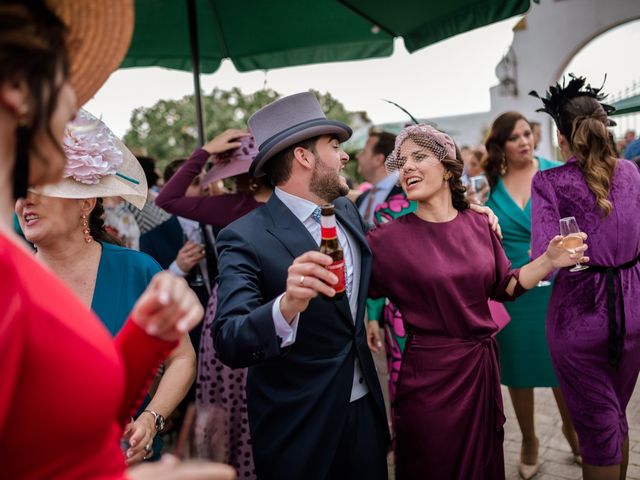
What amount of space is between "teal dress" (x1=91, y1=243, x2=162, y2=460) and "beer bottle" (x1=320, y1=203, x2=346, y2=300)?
0.86 m

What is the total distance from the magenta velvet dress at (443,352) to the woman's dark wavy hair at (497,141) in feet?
6.33

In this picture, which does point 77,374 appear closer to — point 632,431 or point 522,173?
point 522,173

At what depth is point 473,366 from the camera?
2613 millimetres

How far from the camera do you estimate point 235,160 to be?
3855 millimetres

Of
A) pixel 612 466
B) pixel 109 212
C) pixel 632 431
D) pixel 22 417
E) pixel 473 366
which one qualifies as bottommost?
pixel 632 431

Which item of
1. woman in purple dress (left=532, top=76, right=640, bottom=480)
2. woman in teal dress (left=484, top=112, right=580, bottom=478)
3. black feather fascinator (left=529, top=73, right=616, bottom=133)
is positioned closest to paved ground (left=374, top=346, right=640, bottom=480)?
woman in teal dress (left=484, top=112, right=580, bottom=478)

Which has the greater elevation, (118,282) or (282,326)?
(118,282)

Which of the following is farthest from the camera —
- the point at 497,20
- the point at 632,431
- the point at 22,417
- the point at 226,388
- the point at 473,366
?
the point at 632,431

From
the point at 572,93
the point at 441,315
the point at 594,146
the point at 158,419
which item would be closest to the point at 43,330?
the point at 158,419

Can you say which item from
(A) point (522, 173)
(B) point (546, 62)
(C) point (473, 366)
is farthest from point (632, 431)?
(B) point (546, 62)

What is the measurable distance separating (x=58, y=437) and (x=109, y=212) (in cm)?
440

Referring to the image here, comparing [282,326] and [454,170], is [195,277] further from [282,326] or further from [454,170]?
[282,326]

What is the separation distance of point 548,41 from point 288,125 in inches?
693

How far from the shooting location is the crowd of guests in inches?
36.3
